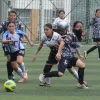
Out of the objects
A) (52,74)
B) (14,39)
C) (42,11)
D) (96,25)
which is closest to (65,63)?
(52,74)

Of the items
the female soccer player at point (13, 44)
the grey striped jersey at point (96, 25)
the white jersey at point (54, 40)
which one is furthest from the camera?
the grey striped jersey at point (96, 25)

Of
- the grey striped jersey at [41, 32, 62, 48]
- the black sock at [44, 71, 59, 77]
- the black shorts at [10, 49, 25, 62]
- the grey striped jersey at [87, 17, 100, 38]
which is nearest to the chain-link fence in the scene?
the grey striped jersey at [87, 17, 100, 38]

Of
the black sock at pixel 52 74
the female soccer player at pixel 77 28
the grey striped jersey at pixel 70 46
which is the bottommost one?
the black sock at pixel 52 74

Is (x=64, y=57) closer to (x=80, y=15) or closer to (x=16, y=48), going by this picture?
(x=16, y=48)

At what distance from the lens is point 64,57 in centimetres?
1092

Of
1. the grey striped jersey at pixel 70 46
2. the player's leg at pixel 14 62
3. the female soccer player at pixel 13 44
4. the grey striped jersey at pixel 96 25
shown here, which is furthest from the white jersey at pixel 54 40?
the grey striped jersey at pixel 96 25

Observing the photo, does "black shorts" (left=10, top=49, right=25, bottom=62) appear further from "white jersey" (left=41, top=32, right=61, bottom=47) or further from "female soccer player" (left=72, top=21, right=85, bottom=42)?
"female soccer player" (left=72, top=21, right=85, bottom=42)

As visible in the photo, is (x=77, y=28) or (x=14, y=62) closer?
(x=77, y=28)

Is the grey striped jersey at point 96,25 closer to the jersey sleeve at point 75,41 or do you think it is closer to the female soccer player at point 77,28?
the female soccer player at point 77,28

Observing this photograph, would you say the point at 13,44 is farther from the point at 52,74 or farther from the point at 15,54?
the point at 52,74

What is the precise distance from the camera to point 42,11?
29.0 m

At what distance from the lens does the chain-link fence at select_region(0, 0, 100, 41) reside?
28.5 meters

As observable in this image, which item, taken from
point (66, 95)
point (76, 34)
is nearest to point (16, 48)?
point (76, 34)

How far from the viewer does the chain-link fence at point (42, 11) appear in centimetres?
2850
